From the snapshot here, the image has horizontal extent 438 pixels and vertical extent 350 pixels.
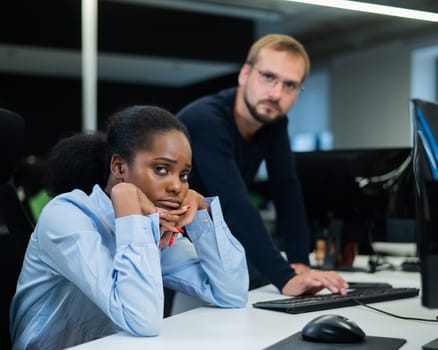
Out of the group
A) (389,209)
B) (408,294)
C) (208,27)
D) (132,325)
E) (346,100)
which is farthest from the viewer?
(346,100)

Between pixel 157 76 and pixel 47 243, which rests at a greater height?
pixel 157 76

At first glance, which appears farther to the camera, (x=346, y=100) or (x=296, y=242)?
(x=346, y=100)

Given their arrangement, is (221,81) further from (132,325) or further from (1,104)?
(132,325)

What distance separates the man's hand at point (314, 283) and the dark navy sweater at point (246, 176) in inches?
1.2

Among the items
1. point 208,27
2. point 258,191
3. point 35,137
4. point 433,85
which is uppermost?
point 208,27

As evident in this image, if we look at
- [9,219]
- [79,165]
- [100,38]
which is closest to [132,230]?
[79,165]

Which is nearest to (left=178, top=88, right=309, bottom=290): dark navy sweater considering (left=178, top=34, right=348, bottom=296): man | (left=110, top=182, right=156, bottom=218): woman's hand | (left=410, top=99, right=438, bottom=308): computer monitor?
(left=178, top=34, right=348, bottom=296): man

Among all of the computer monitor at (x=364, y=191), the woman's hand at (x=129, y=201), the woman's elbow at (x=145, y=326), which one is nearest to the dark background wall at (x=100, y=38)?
the computer monitor at (x=364, y=191)

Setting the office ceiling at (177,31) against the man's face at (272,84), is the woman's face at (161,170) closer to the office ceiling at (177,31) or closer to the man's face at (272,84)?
the man's face at (272,84)

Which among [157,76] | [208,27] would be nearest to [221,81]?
[157,76]

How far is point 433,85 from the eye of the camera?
22.6 feet

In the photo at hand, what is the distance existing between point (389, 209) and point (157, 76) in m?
6.23

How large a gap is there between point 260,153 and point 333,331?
1.13 m

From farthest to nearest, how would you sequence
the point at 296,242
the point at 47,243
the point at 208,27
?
1. the point at 208,27
2. the point at 296,242
3. the point at 47,243
